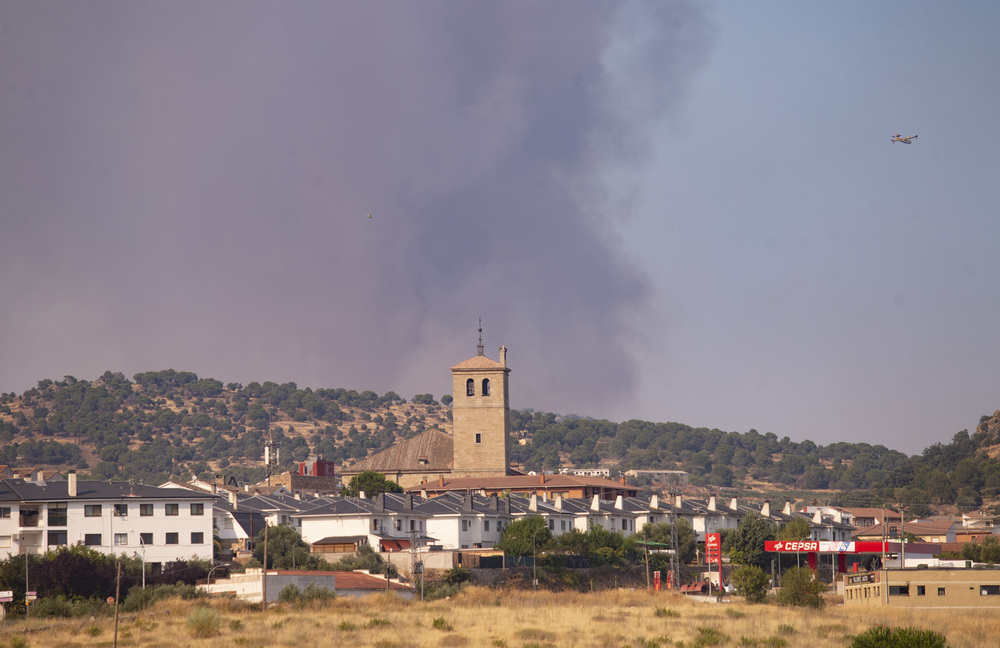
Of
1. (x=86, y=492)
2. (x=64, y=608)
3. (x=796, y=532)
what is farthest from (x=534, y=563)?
(x=796, y=532)

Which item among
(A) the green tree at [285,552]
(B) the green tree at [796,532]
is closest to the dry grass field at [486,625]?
(A) the green tree at [285,552]

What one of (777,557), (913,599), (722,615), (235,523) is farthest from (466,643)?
(777,557)

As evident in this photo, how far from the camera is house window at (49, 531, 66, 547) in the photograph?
249 feet

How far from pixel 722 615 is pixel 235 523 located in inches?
1564

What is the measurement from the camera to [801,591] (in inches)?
2943

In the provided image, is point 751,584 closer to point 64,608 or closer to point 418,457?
point 64,608

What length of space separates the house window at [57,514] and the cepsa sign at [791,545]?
53.0 metres

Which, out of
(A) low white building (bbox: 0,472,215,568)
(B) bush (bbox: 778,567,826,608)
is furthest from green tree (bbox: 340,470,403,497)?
(B) bush (bbox: 778,567,826,608)

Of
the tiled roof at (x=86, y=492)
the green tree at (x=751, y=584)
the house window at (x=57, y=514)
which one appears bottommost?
the green tree at (x=751, y=584)

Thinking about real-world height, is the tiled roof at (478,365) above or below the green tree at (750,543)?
above

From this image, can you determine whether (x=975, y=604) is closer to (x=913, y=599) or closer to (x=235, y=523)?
(x=913, y=599)

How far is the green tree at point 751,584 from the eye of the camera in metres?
79.9

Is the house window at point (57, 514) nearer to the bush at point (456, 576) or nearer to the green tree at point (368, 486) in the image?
the bush at point (456, 576)

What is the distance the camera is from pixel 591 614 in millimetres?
64875
